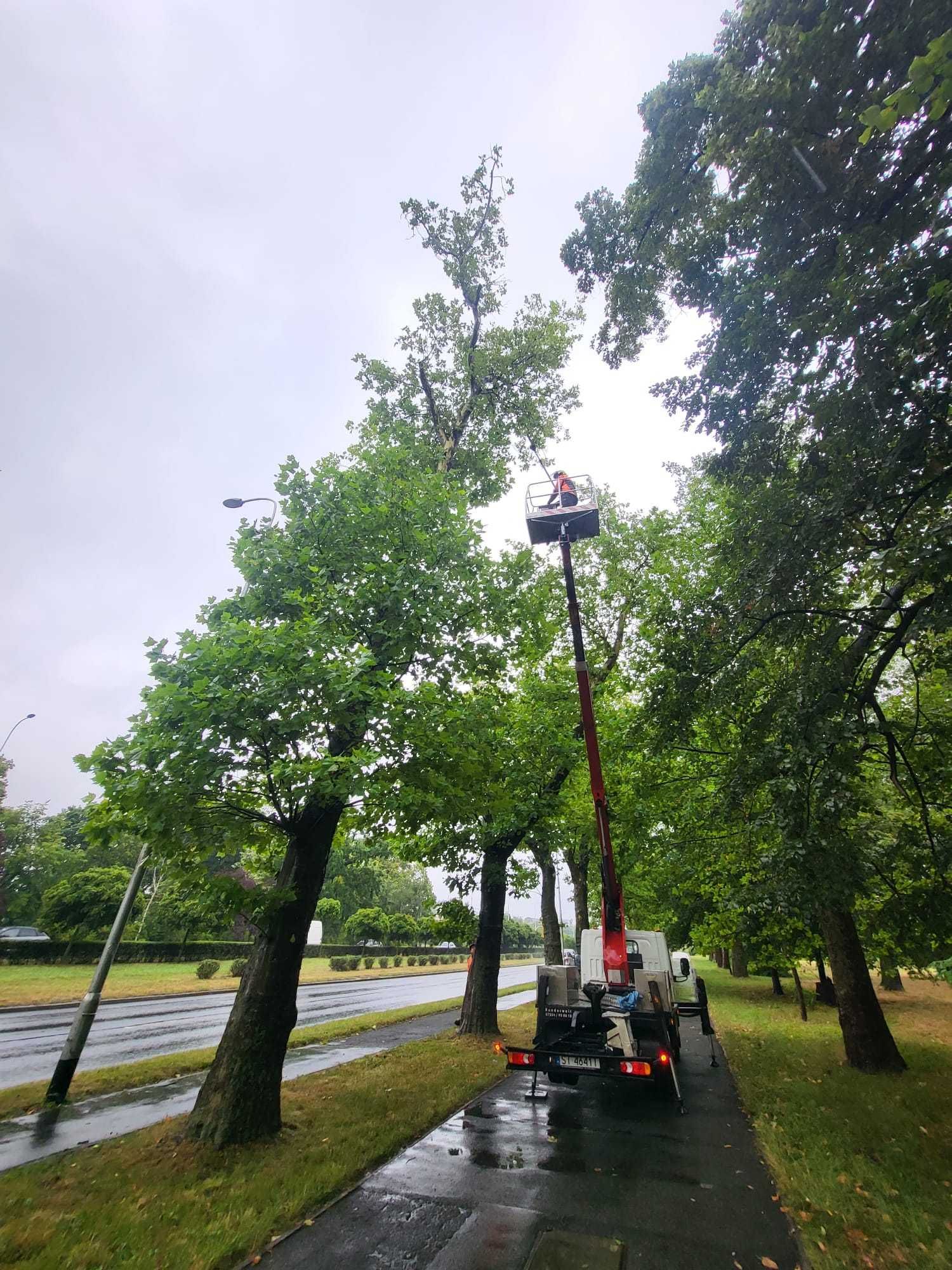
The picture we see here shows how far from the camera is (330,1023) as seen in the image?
50.4 ft

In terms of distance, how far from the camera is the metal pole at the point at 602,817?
23.4 feet

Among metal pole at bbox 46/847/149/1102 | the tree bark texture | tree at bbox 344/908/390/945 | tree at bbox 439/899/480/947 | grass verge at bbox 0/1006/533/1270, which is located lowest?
grass verge at bbox 0/1006/533/1270

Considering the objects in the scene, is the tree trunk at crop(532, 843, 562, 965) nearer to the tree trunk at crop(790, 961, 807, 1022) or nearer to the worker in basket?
the tree trunk at crop(790, 961, 807, 1022)

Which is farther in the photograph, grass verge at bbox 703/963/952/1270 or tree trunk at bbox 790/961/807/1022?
tree trunk at bbox 790/961/807/1022

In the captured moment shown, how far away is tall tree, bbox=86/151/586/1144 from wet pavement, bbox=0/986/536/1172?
133cm

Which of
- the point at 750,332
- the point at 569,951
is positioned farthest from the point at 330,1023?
the point at 750,332

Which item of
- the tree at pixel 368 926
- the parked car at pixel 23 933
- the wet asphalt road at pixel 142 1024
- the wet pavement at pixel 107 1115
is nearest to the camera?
the wet pavement at pixel 107 1115

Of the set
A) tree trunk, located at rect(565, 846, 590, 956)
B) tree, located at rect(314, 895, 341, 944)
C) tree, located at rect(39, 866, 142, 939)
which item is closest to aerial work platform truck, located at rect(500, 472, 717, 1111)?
tree trunk, located at rect(565, 846, 590, 956)

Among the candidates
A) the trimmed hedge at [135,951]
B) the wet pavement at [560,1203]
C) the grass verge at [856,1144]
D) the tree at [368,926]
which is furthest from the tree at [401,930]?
the wet pavement at [560,1203]

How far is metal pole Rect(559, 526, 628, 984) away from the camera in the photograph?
7.14 metres

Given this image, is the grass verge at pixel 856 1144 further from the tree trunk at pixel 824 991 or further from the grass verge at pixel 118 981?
the grass verge at pixel 118 981

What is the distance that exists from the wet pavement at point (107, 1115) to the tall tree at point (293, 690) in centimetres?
133

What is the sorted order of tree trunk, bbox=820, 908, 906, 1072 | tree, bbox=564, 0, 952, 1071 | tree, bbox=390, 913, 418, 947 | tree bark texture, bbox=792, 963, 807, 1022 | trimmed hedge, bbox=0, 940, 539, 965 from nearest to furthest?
tree, bbox=564, 0, 952, 1071
tree trunk, bbox=820, 908, 906, 1072
tree bark texture, bbox=792, 963, 807, 1022
trimmed hedge, bbox=0, 940, 539, 965
tree, bbox=390, 913, 418, 947

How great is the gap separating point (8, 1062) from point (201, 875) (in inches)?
287
